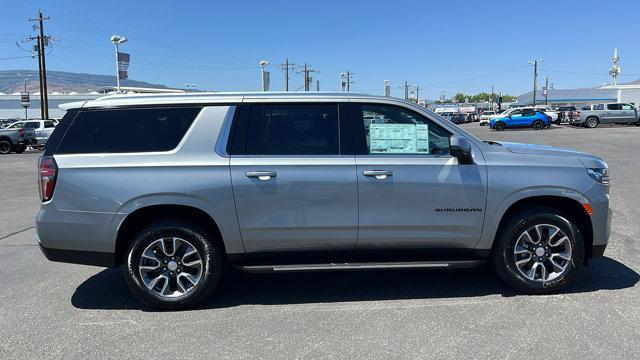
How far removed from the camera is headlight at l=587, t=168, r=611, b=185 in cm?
450

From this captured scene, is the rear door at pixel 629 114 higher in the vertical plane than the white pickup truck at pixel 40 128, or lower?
higher

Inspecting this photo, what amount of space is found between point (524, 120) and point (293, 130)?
1606 inches

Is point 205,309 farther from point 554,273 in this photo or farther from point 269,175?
point 554,273

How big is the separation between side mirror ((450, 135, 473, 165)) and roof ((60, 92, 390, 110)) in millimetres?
732

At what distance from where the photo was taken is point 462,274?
527 centimetres

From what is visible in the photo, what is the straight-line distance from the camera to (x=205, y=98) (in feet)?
14.7

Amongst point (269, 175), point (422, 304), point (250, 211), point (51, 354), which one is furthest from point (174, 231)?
point (422, 304)

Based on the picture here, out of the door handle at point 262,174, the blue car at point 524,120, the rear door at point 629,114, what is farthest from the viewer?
the blue car at point 524,120

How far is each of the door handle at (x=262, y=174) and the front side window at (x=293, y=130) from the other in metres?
0.20

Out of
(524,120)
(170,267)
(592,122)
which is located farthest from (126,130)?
(592,122)

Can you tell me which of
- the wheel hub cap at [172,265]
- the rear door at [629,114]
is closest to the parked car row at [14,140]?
the wheel hub cap at [172,265]

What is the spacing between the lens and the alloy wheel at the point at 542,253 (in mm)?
4512

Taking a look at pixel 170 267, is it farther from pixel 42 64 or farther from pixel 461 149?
pixel 42 64

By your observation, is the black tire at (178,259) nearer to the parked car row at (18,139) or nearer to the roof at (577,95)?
the parked car row at (18,139)
